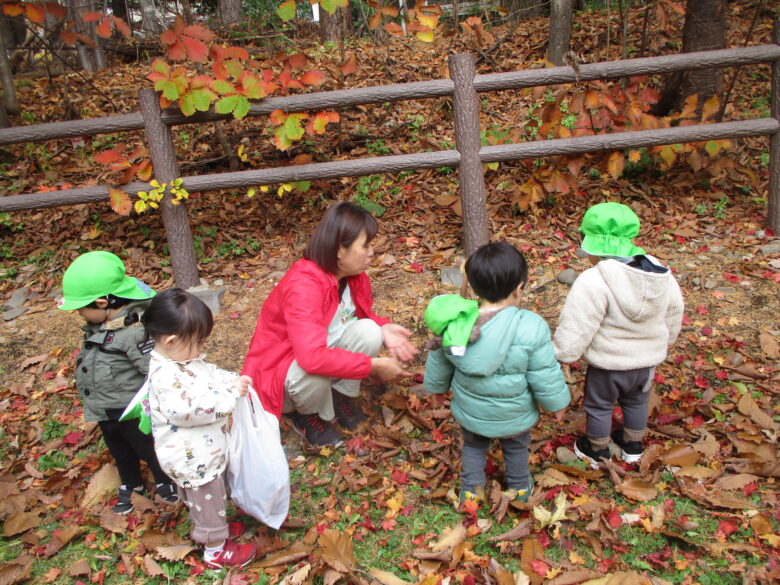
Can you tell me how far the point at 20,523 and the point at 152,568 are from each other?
0.88 metres

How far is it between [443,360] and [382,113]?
464 centimetres

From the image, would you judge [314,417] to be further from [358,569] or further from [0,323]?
[0,323]

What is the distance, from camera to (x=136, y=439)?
2.91 m

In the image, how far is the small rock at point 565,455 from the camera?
3.06m

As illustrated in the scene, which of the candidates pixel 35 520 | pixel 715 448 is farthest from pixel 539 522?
pixel 35 520

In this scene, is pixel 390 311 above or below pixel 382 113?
below

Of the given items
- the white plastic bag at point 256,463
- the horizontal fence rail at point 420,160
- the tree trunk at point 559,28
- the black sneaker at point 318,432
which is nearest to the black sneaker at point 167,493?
the white plastic bag at point 256,463

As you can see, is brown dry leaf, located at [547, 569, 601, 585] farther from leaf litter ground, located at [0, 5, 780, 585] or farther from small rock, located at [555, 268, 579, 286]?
small rock, located at [555, 268, 579, 286]

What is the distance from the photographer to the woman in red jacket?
9.40 feet

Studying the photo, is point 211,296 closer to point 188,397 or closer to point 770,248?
point 188,397

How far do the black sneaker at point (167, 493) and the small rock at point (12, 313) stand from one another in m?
2.62

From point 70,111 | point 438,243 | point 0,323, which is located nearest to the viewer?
point 0,323

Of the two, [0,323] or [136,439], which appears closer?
[136,439]

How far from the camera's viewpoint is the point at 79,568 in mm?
2686
